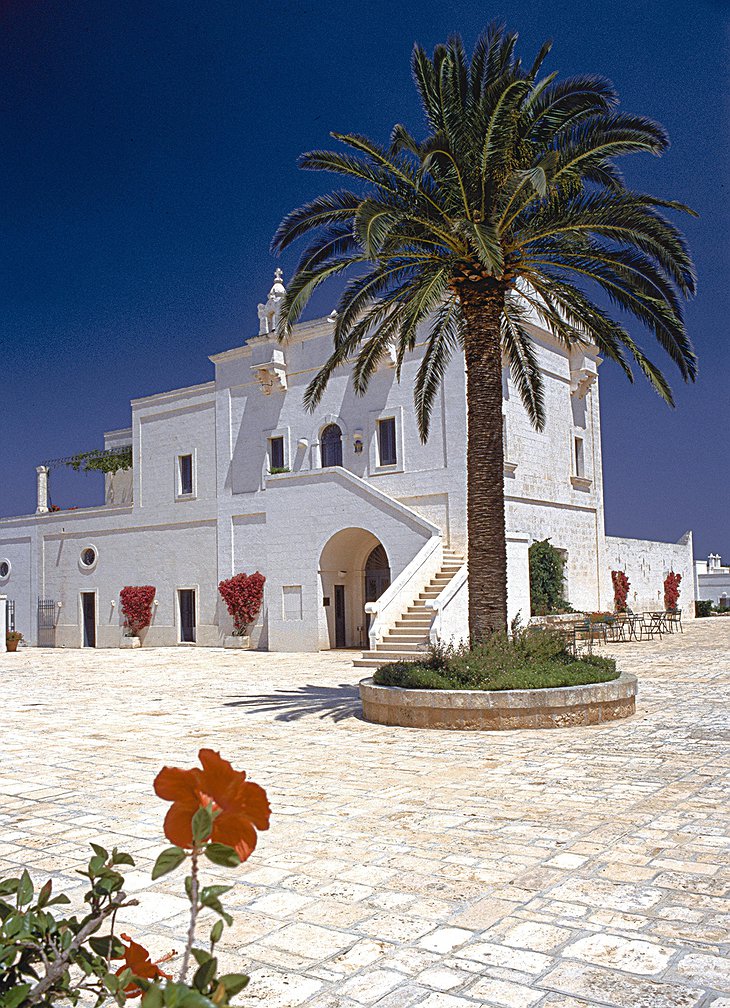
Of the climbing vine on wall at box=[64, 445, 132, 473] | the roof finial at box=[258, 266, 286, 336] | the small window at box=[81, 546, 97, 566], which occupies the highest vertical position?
the roof finial at box=[258, 266, 286, 336]

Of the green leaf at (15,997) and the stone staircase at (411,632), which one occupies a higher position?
the green leaf at (15,997)

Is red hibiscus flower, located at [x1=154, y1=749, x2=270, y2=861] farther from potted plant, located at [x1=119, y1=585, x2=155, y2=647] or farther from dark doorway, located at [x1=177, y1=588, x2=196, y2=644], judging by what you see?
potted plant, located at [x1=119, y1=585, x2=155, y2=647]

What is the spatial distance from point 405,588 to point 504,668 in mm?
10376

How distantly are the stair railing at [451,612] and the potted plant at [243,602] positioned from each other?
9458mm

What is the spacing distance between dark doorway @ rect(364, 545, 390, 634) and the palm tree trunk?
1493 centimetres

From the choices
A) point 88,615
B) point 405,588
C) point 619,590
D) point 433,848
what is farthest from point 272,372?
point 433,848

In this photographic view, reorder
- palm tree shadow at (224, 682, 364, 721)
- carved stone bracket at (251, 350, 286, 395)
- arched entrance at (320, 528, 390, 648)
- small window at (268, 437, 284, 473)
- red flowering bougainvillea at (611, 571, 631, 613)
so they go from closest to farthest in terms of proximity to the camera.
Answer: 1. palm tree shadow at (224, 682, 364, 721)
2. arched entrance at (320, 528, 390, 648)
3. carved stone bracket at (251, 350, 286, 395)
4. small window at (268, 437, 284, 473)
5. red flowering bougainvillea at (611, 571, 631, 613)

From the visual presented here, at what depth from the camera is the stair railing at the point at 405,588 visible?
69.3 ft

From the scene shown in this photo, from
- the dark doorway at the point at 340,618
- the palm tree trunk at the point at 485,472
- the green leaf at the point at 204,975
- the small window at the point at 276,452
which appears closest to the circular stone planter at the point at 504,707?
the palm tree trunk at the point at 485,472

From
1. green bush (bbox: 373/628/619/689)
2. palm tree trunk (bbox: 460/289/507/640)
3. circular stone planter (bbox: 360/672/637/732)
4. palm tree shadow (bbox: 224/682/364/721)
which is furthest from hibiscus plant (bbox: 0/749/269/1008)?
palm tree trunk (bbox: 460/289/507/640)

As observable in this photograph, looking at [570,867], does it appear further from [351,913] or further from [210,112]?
[210,112]

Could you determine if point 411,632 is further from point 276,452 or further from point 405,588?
point 276,452

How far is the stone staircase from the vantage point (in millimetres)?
20141

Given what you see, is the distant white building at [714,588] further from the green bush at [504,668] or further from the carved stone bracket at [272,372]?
the green bush at [504,668]
